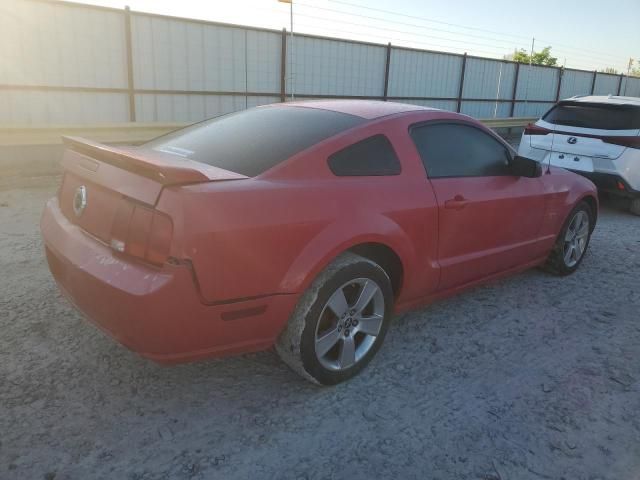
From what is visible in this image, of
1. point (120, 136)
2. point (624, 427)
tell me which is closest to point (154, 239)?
point (624, 427)

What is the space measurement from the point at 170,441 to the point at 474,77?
16705 millimetres

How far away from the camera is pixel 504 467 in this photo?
2.42 m

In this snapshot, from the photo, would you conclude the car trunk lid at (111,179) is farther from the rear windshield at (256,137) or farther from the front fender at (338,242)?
the front fender at (338,242)

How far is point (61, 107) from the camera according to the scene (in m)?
9.33

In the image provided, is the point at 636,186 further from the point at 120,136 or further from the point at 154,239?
the point at 120,136

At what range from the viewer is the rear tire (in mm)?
4816

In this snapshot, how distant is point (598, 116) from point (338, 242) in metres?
6.09

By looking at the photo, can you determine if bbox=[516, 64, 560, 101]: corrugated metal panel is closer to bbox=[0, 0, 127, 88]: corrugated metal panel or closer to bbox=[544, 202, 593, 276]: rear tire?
bbox=[0, 0, 127, 88]: corrugated metal panel

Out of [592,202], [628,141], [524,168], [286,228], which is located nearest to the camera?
[286,228]

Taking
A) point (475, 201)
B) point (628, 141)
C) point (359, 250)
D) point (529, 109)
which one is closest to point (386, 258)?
point (359, 250)

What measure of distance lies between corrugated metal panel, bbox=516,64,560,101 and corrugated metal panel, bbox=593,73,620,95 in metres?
3.64

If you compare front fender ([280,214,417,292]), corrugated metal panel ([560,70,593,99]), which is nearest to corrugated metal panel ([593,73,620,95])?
corrugated metal panel ([560,70,593,99])

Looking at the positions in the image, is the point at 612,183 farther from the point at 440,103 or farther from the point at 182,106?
the point at 440,103

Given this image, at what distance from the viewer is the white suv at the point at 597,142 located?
7008 mm
